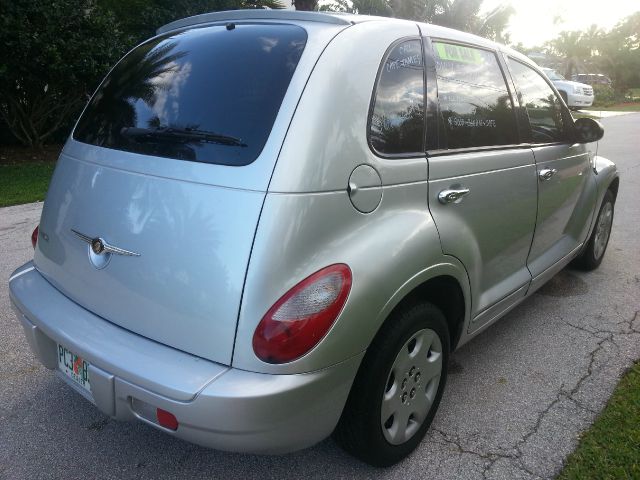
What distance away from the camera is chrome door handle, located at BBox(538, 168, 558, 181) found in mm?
3098

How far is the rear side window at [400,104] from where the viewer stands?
2.10 m

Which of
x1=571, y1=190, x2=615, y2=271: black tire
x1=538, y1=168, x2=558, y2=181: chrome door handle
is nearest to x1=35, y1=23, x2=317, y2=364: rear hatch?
x1=538, y1=168, x2=558, y2=181: chrome door handle

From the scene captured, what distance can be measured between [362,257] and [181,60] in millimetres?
1186

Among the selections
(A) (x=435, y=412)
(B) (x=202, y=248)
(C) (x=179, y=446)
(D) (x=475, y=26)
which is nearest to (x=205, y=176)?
(B) (x=202, y=248)

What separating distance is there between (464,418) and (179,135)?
1885mm

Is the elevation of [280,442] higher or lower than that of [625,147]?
higher

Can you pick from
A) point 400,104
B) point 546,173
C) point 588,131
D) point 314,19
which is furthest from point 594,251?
point 314,19

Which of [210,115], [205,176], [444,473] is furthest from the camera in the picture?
[444,473]

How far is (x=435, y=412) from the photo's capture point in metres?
2.49

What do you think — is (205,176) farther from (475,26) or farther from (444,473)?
(475,26)

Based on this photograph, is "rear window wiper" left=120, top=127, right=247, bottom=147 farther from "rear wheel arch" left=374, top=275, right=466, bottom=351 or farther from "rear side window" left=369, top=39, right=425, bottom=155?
"rear wheel arch" left=374, top=275, right=466, bottom=351

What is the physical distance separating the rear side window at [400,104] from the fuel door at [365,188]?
12 cm

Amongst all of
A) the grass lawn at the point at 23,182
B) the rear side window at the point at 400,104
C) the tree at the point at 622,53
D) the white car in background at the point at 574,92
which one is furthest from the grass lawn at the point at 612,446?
the tree at the point at 622,53

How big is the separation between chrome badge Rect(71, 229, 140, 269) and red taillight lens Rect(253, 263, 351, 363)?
24.8 inches
